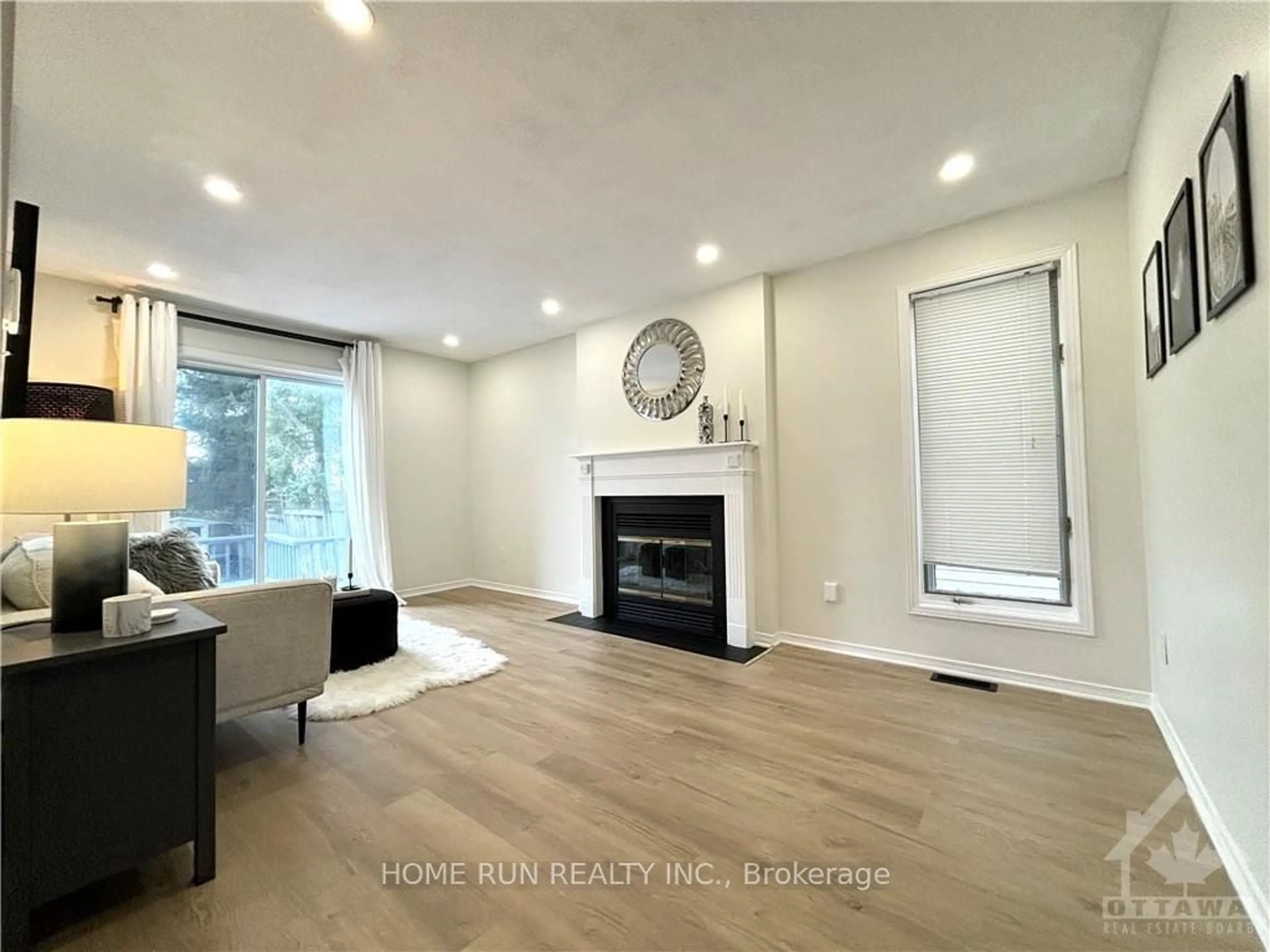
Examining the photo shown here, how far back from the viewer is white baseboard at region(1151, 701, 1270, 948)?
1.32m

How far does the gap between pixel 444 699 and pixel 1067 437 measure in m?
3.62

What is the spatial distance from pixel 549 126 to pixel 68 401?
365cm

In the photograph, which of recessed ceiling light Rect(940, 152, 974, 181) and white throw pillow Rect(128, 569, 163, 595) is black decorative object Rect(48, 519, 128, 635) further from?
recessed ceiling light Rect(940, 152, 974, 181)

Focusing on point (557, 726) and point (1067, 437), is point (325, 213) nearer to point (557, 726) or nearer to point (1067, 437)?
point (557, 726)

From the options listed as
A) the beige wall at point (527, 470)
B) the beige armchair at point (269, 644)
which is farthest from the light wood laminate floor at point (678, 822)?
the beige wall at point (527, 470)

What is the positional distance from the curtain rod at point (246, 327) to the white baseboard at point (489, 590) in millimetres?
2600

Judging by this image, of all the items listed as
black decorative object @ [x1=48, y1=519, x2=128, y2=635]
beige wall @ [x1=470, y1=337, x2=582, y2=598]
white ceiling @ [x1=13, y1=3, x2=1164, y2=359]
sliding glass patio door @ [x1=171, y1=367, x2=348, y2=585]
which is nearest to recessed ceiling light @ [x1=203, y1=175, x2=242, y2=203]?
white ceiling @ [x1=13, y1=3, x2=1164, y2=359]

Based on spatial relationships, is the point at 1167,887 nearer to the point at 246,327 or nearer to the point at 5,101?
the point at 5,101

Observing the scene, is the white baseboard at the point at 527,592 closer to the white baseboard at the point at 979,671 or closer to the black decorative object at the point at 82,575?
the white baseboard at the point at 979,671

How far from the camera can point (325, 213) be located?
2867mm

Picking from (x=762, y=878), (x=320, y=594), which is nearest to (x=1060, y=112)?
(x=762, y=878)

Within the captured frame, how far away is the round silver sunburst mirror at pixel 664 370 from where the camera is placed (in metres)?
4.12

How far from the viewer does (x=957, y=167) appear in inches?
100

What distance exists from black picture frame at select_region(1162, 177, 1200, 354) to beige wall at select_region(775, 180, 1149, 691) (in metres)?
0.78
